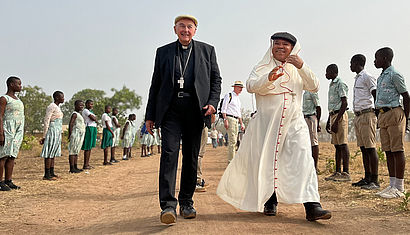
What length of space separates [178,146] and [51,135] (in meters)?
5.86

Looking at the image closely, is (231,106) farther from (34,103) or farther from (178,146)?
(34,103)

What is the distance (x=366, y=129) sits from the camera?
6.41m

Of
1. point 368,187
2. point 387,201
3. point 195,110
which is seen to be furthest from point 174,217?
point 368,187

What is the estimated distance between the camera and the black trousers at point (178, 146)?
158 inches

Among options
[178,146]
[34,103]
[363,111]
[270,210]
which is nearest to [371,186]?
[363,111]

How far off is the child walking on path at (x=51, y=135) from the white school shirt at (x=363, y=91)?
6821mm

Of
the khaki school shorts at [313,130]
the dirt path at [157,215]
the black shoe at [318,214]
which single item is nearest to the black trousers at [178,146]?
the dirt path at [157,215]

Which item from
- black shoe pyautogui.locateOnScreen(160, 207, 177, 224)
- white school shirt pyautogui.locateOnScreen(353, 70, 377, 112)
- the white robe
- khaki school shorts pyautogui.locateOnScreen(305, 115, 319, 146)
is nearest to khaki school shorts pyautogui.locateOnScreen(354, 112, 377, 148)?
white school shirt pyautogui.locateOnScreen(353, 70, 377, 112)

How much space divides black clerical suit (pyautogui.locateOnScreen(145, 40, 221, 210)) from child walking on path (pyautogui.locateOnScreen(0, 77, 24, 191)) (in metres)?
4.05

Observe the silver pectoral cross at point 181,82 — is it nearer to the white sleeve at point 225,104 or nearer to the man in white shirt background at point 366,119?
the man in white shirt background at point 366,119

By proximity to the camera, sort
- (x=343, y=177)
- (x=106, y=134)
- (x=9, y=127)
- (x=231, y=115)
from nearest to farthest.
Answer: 1. (x=9, y=127)
2. (x=343, y=177)
3. (x=231, y=115)
4. (x=106, y=134)

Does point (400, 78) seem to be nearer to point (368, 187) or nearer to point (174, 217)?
point (368, 187)

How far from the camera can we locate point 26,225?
430 cm

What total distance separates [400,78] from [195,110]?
10.6 feet
